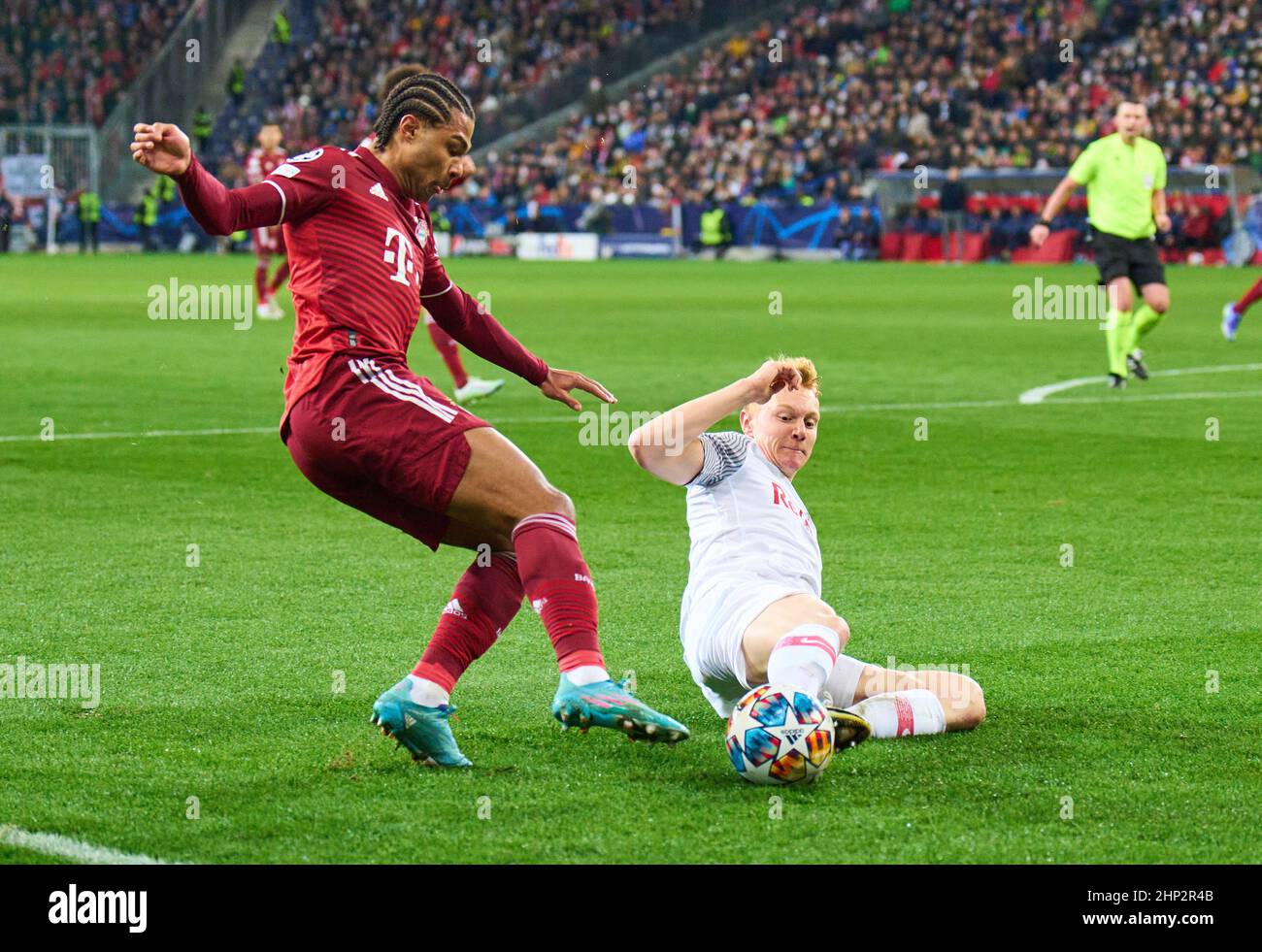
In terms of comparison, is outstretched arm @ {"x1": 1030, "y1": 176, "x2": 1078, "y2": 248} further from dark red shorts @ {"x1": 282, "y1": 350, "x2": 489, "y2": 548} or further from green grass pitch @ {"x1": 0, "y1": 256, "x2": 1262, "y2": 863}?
dark red shorts @ {"x1": 282, "y1": 350, "x2": 489, "y2": 548}

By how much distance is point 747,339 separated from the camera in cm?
1884

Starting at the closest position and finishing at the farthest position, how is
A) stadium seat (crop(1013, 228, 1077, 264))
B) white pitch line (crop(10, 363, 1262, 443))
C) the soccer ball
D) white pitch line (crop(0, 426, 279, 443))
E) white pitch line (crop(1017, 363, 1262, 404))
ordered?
the soccer ball → white pitch line (crop(0, 426, 279, 443)) → white pitch line (crop(10, 363, 1262, 443)) → white pitch line (crop(1017, 363, 1262, 404)) → stadium seat (crop(1013, 228, 1077, 264))

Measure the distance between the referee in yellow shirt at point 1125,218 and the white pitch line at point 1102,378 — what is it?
0.35m

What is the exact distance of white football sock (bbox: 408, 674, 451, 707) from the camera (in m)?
4.71

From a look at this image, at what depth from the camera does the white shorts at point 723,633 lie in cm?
495

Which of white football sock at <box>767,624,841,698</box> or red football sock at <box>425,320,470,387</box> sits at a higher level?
red football sock at <box>425,320,470,387</box>

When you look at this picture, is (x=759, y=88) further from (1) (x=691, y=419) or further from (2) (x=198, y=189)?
(2) (x=198, y=189)

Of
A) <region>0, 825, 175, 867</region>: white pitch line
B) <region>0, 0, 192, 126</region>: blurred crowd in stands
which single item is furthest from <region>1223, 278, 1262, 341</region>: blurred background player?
<region>0, 0, 192, 126</region>: blurred crowd in stands

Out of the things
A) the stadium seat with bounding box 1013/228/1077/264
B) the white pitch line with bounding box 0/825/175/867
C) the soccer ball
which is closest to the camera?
the white pitch line with bounding box 0/825/175/867

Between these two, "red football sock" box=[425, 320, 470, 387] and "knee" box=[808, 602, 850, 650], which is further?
"red football sock" box=[425, 320, 470, 387]

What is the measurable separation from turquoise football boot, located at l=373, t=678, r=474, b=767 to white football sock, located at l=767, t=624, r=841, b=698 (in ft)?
2.67

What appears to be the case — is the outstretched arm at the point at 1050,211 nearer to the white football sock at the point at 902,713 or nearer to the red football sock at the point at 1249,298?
the red football sock at the point at 1249,298
